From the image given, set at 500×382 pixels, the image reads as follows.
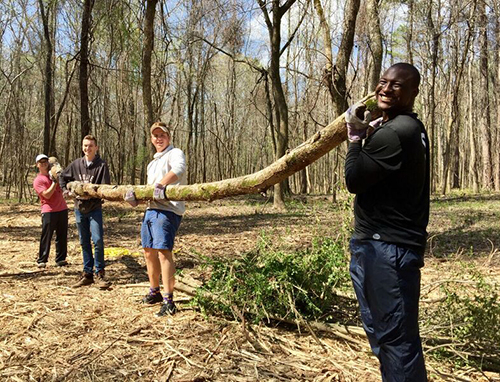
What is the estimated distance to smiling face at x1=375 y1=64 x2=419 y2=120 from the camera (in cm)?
200

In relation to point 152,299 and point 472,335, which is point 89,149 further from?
point 472,335

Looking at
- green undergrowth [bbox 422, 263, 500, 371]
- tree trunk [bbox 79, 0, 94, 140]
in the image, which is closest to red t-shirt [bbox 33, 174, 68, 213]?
tree trunk [bbox 79, 0, 94, 140]

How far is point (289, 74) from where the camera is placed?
2438 centimetres

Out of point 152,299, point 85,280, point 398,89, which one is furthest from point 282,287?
point 85,280

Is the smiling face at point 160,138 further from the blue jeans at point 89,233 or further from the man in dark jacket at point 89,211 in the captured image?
the blue jeans at point 89,233

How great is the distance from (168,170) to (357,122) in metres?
2.50

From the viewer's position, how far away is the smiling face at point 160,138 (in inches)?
163

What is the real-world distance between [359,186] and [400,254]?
15.8 inches

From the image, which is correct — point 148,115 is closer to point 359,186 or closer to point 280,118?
point 280,118

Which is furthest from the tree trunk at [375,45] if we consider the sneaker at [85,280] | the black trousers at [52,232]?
the black trousers at [52,232]

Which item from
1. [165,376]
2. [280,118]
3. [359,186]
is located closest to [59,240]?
[165,376]

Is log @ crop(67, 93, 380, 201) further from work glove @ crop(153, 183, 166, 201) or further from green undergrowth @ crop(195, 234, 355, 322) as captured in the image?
green undergrowth @ crop(195, 234, 355, 322)

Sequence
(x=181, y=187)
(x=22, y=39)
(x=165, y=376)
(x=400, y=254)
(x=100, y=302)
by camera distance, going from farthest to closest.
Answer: (x=22, y=39) < (x=100, y=302) < (x=181, y=187) < (x=165, y=376) < (x=400, y=254)

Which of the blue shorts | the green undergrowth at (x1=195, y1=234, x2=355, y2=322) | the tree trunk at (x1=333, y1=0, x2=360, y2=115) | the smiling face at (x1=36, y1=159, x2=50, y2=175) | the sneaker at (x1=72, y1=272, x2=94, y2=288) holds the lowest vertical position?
the sneaker at (x1=72, y1=272, x2=94, y2=288)
